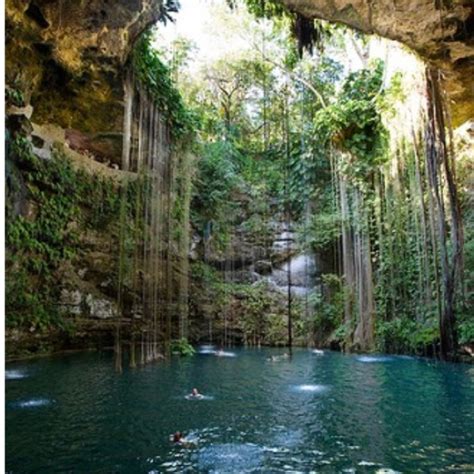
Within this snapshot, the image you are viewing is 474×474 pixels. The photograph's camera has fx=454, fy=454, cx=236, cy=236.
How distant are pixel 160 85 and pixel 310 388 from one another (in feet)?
23.7

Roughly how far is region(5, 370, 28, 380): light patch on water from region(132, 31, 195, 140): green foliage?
6133mm

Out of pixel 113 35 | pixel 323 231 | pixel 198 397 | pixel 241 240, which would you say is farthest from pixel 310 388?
pixel 241 240

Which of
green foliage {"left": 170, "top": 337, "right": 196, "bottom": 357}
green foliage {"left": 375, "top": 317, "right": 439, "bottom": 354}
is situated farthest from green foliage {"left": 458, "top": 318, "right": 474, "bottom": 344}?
green foliage {"left": 170, "top": 337, "right": 196, "bottom": 357}

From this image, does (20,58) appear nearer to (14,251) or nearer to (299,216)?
(14,251)

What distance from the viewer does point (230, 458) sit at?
13.9ft

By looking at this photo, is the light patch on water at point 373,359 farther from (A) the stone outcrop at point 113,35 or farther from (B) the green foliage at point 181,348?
(A) the stone outcrop at point 113,35

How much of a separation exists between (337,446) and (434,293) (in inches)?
324

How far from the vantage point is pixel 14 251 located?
10227mm

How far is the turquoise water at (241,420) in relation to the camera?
4.12 meters

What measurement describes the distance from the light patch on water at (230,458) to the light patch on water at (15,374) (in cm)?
523

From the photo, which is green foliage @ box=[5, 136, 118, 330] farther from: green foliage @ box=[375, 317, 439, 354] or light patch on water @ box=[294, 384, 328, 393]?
green foliage @ box=[375, 317, 439, 354]

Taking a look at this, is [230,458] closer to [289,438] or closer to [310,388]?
[289,438]

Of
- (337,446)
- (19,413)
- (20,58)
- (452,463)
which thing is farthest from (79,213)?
(452,463)

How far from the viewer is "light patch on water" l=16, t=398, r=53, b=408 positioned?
6137mm
